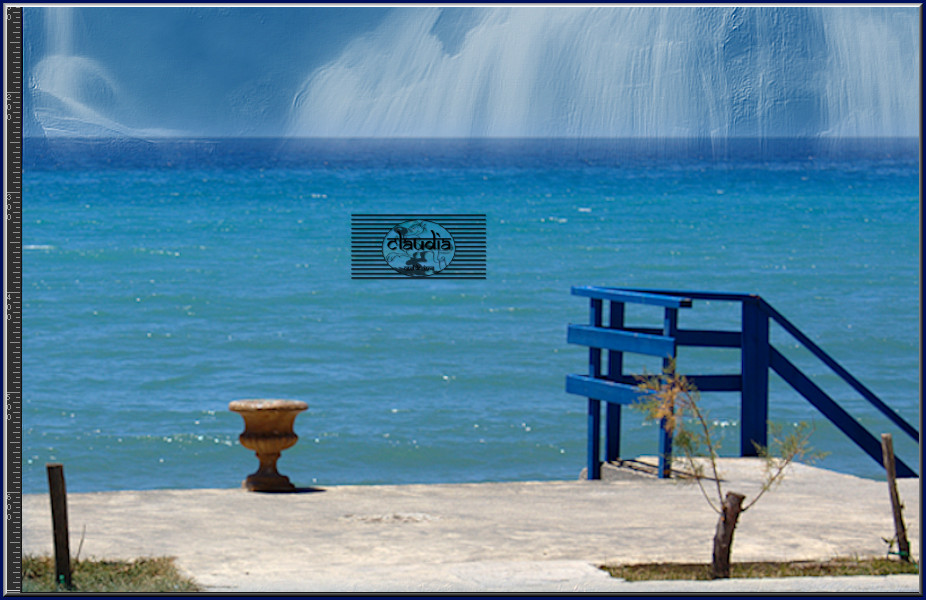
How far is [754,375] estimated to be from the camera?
12234 mm

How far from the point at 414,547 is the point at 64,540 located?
2098 mm

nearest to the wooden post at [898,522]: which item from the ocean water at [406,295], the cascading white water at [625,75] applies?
the cascading white water at [625,75]

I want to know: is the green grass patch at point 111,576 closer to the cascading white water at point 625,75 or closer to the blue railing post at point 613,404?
the cascading white water at point 625,75

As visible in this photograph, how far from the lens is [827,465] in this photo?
15398mm

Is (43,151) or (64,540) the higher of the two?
(43,151)

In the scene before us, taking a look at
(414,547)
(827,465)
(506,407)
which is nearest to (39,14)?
(414,547)

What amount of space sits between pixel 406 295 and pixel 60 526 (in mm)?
22292

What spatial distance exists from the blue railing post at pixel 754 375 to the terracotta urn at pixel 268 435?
381 cm

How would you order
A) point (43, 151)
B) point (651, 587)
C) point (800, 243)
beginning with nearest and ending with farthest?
1. point (651, 587)
2. point (43, 151)
3. point (800, 243)

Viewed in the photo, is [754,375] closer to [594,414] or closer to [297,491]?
[594,414]

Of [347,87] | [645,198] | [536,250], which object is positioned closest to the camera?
[347,87]

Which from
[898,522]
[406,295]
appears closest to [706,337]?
[898,522]

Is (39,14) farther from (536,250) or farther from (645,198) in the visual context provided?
(645,198)

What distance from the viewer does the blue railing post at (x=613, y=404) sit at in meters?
12.6
